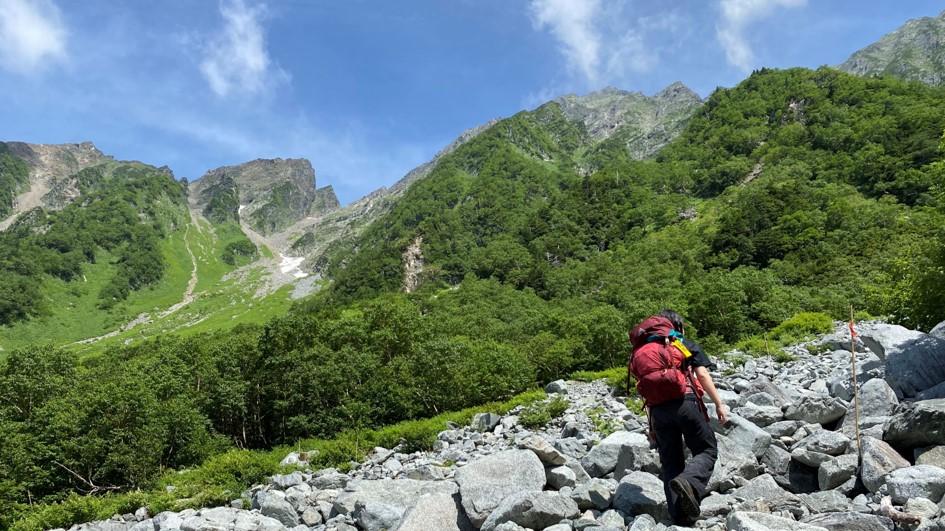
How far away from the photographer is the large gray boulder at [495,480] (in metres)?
10.1

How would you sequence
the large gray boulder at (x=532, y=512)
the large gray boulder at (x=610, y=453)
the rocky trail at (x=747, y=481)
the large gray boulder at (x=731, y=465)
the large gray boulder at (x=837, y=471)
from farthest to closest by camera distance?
1. the large gray boulder at (x=610, y=453)
2. the large gray boulder at (x=731, y=465)
3. the large gray boulder at (x=532, y=512)
4. the large gray boulder at (x=837, y=471)
5. the rocky trail at (x=747, y=481)

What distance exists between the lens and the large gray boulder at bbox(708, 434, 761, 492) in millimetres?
9602

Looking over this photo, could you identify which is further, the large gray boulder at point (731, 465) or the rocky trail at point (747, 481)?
the large gray boulder at point (731, 465)

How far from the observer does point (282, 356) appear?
44.3m

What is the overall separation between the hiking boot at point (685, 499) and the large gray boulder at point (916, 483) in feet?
9.19

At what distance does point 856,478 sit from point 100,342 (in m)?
200

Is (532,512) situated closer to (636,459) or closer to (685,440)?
(685,440)

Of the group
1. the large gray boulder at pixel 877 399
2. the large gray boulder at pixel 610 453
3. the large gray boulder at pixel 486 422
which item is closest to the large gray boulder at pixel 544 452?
the large gray boulder at pixel 610 453

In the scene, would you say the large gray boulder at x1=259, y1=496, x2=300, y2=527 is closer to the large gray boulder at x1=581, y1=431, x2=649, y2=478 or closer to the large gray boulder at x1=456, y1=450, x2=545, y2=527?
the large gray boulder at x1=456, y1=450, x2=545, y2=527

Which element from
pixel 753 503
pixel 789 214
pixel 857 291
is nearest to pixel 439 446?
pixel 753 503

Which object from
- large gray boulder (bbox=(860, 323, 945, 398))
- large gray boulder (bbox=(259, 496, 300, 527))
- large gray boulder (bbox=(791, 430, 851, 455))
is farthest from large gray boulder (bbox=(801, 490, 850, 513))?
large gray boulder (bbox=(259, 496, 300, 527))

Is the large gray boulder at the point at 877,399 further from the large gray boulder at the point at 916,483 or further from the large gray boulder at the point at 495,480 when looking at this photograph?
the large gray boulder at the point at 495,480

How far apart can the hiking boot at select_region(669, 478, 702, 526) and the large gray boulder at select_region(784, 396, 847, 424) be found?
217 inches

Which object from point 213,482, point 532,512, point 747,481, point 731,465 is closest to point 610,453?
point 731,465
